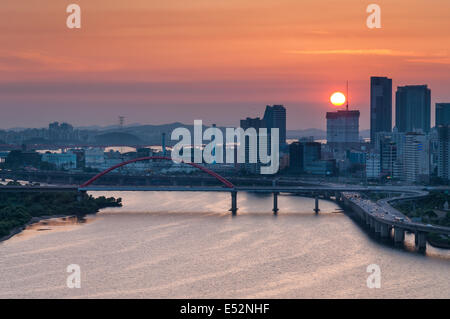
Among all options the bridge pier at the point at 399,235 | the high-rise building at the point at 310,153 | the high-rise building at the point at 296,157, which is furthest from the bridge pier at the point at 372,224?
the high-rise building at the point at 310,153

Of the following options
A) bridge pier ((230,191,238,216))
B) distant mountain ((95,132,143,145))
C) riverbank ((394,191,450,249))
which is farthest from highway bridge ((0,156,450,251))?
distant mountain ((95,132,143,145))

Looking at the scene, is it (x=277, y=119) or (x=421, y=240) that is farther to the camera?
(x=277, y=119)

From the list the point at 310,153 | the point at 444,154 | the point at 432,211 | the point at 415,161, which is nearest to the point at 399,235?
the point at 432,211

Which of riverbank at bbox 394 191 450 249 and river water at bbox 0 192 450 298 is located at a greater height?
riverbank at bbox 394 191 450 249

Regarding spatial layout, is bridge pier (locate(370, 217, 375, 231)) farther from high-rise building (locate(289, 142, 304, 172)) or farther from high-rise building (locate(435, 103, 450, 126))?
high-rise building (locate(435, 103, 450, 126))

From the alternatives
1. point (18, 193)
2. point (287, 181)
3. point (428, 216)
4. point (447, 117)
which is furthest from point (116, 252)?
point (447, 117)

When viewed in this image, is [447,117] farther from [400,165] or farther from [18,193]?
[18,193]

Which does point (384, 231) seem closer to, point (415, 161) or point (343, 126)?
point (415, 161)
